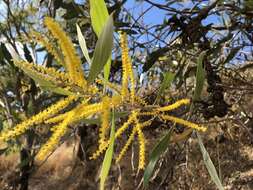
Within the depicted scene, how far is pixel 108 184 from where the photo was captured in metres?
4.04

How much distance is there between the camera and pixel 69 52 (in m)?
0.77

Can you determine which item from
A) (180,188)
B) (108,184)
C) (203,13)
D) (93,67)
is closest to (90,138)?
(108,184)

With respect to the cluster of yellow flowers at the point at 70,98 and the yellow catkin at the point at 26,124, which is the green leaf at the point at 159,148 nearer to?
the cluster of yellow flowers at the point at 70,98

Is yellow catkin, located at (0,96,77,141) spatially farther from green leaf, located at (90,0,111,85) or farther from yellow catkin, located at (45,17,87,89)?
green leaf, located at (90,0,111,85)

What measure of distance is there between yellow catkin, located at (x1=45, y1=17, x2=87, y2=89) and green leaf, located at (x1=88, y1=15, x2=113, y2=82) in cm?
2

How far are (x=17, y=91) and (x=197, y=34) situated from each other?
124cm

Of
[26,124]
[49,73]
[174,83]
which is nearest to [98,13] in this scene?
[49,73]

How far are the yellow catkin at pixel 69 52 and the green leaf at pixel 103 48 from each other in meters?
0.02

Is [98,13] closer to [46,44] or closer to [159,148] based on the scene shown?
[46,44]

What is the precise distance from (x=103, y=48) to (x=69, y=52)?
69 millimetres

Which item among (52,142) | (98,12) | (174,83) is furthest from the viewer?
(174,83)

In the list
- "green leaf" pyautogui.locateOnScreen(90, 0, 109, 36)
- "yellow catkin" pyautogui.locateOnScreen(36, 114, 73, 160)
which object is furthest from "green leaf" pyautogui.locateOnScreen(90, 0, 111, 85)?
"yellow catkin" pyautogui.locateOnScreen(36, 114, 73, 160)

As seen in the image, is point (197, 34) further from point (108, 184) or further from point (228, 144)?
point (108, 184)

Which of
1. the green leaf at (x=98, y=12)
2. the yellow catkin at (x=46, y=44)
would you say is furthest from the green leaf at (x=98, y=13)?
the yellow catkin at (x=46, y=44)
